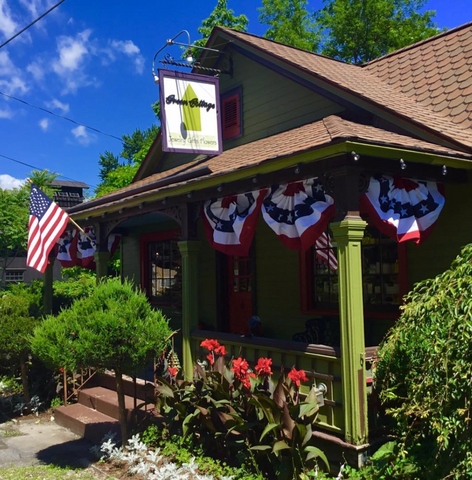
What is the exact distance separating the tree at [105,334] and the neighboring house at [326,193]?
1.13m

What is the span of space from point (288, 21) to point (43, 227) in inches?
877

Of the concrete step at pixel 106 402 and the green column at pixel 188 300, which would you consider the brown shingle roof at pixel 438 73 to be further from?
the concrete step at pixel 106 402

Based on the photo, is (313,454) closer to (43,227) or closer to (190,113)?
(43,227)

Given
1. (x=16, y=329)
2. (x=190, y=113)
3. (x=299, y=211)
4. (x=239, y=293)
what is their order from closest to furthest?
(x=299, y=211)
(x=16, y=329)
(x=190, y=113)
(x=239, y=293)

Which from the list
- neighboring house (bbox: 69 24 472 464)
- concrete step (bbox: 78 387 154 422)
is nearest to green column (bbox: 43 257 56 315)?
neighboring house (bbox: 69 24 472 464)

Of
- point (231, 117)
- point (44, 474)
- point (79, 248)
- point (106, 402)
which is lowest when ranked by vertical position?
point (44, 474)

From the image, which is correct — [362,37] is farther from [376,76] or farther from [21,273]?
[21,273]

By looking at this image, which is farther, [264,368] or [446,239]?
[446,239]

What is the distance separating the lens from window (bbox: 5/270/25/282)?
36.5 meters

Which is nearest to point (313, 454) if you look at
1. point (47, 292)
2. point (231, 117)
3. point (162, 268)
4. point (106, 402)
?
point (106, 402)

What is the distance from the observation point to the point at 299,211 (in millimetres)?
6055

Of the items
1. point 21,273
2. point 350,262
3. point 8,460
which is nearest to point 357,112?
point 350,262

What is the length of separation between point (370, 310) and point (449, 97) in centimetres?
344

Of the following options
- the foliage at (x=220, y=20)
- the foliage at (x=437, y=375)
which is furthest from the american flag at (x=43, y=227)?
the foliage at (x=220, y=20)
